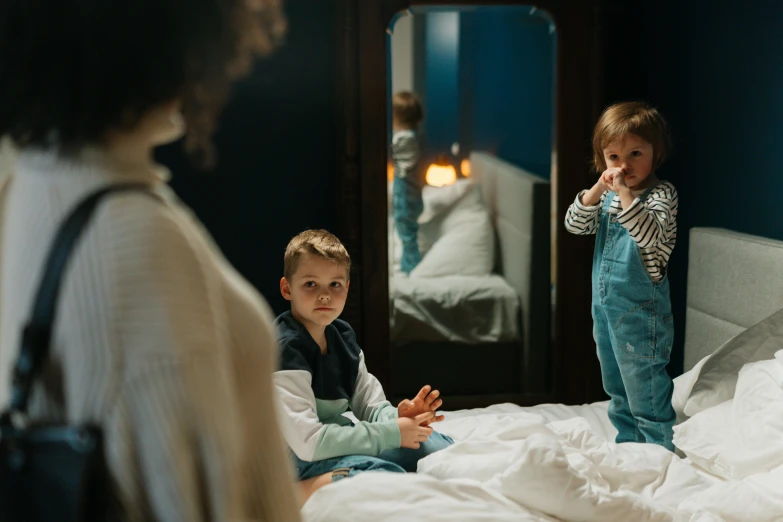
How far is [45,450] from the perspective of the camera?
2.12 feet

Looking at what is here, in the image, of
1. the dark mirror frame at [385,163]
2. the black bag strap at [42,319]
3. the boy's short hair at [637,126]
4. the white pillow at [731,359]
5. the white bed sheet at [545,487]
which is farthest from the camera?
the dark mirror frame at [385,163]

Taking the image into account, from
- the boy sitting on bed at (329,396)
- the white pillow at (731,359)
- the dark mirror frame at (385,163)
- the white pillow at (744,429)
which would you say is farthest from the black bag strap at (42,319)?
the dark mirror frame at (385,163)

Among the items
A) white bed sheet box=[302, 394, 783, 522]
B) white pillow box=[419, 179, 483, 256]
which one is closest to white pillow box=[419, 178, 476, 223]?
white pillow box=[419, 179, 483, 256]

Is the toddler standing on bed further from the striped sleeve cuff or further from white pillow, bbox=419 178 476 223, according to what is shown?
white pillow, bbox=419 178 476 223

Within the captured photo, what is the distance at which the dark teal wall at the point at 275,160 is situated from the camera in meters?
3.45

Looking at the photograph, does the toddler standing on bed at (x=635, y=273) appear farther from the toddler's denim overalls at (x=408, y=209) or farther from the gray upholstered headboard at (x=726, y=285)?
the toddler's denim overalls at (x=408, y=209)

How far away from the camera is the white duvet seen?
1.61m

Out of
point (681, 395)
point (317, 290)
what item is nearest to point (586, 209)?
point (681, 395)

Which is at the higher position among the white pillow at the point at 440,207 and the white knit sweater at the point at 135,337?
the white knit sweater at the point at 135,337

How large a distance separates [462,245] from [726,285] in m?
1.08

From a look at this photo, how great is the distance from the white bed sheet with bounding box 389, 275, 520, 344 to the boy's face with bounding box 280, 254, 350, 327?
133 centimetres

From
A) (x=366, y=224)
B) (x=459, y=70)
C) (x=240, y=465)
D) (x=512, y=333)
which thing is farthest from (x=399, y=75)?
(x=240, y=465)

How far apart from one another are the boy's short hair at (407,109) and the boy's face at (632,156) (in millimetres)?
943

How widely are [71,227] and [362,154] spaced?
8.98 ft
